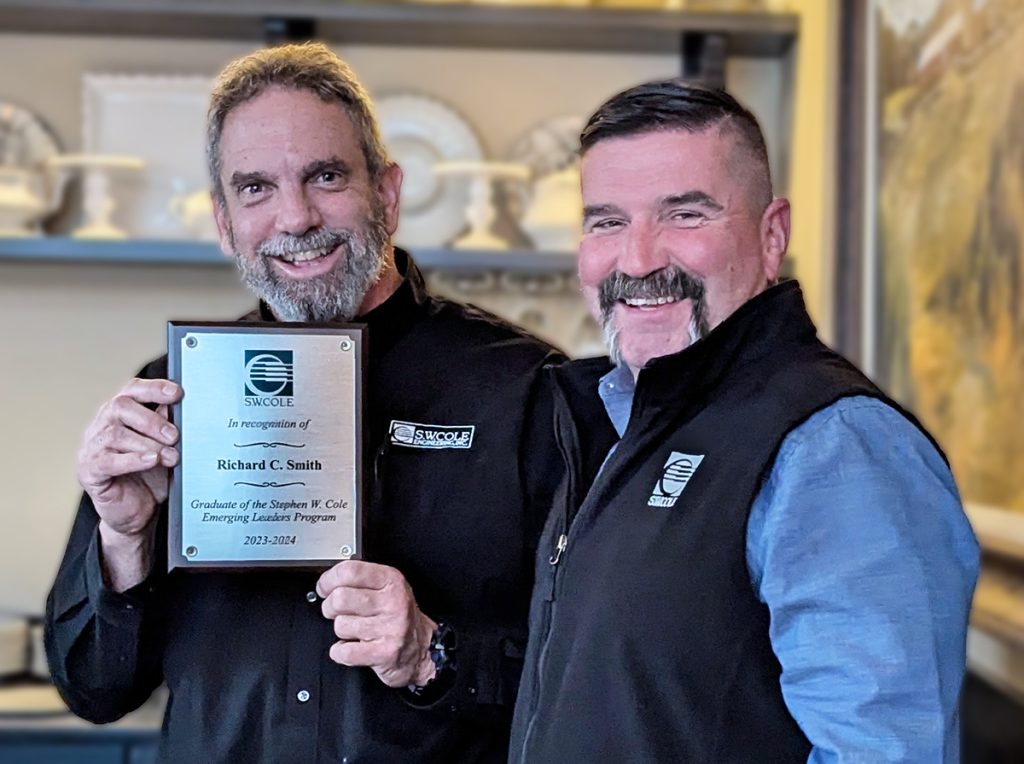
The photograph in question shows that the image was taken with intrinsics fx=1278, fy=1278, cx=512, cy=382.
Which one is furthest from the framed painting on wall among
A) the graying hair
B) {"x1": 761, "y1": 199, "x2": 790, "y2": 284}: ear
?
the graying hair

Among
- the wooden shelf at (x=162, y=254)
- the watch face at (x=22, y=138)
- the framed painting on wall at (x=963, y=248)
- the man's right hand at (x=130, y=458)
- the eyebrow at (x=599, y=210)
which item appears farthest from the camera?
the watch face at (x=22, y=138)

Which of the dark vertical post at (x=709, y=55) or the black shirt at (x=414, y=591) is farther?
the dark vertical post at (x=709, y=55)

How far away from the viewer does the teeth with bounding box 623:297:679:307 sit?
1.14 metres

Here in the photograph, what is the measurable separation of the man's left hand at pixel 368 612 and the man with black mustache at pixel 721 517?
0.14 metres

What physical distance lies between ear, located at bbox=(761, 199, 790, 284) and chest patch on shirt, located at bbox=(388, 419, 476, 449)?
440mm

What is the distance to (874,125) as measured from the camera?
2482 millimetres

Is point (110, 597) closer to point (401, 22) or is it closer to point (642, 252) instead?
point (642, 252)

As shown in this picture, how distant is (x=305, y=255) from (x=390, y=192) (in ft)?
0.54

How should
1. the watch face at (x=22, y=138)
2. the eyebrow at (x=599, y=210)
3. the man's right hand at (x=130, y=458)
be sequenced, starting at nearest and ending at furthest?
the eyebrow at (x=599, y=210)
the man's right hand at (x=130, y=458)
the watch face at (x=22, y=138)

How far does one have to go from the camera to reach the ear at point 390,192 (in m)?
1.51

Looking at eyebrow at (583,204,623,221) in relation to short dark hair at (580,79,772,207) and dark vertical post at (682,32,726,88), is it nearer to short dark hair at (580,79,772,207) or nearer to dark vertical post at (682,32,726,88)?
short dark hair at (580,79,772,207)

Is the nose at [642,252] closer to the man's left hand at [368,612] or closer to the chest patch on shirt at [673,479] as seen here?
the chest patch on shirt at [673,479]

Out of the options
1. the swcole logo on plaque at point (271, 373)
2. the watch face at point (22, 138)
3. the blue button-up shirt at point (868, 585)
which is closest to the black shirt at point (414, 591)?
the swcole logo on plaque at point (271, 373)

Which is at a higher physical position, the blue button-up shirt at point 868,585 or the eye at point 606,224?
the eye at point 606,224
